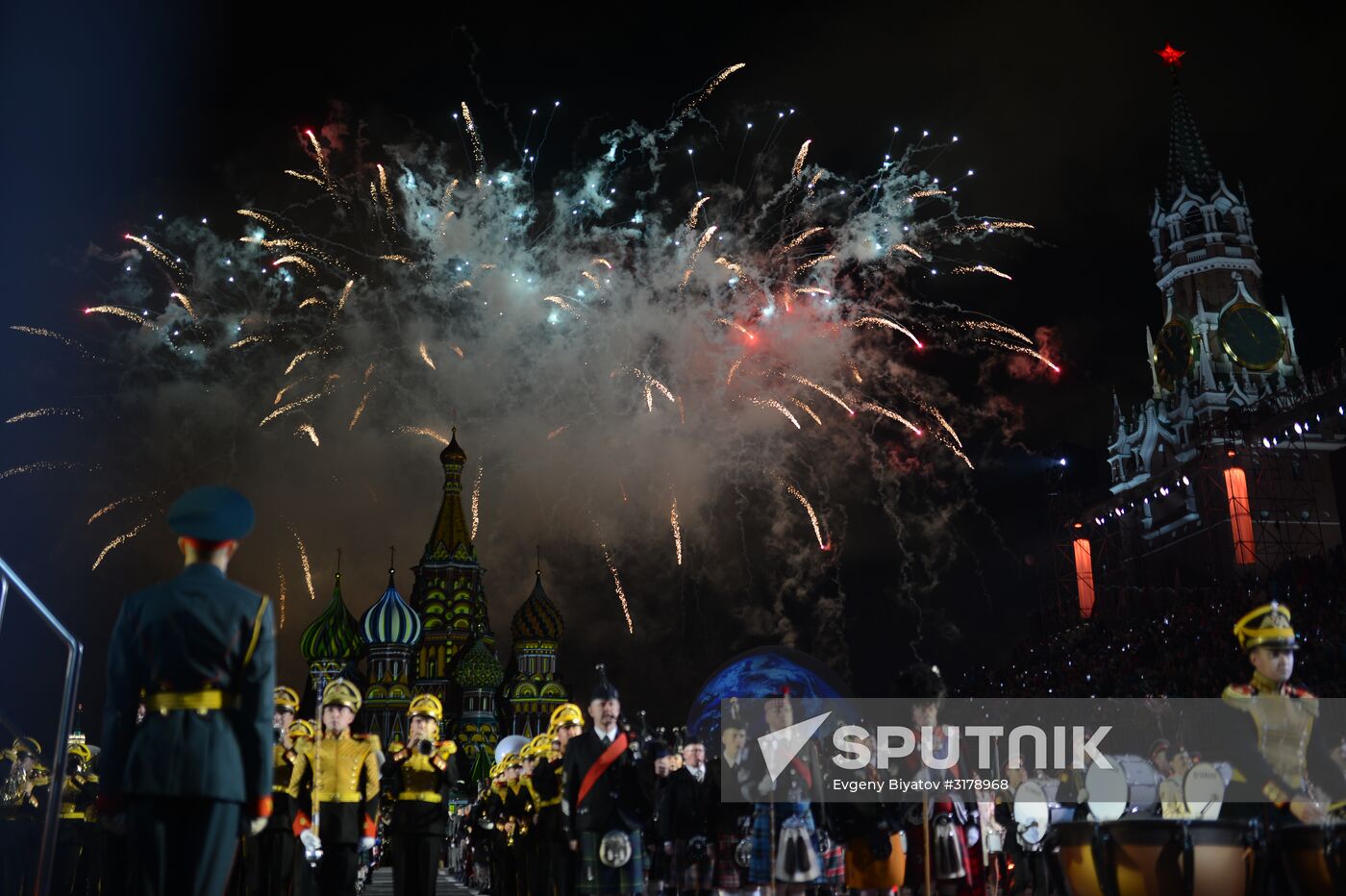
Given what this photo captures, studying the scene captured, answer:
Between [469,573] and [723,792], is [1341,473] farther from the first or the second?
[469,573]

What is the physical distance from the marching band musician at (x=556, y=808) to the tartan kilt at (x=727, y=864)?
1.56m

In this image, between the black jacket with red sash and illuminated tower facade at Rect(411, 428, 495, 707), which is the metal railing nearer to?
the black jacket with red sash

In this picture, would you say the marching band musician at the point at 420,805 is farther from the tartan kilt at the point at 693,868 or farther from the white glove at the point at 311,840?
the tartan kilt at the point at 693,868

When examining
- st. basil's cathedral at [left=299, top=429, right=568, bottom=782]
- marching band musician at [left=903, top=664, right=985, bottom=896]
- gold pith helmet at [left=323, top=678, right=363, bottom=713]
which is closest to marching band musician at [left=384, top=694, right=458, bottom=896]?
gold pith helmet at [left=323, top=678, right=363, bottom=713]

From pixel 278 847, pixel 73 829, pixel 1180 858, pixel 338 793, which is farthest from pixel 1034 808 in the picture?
pixel 73 829

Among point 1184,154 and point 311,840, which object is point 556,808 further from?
point 1184,154

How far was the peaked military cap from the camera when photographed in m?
6.10

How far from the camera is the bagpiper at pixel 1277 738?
785 centimetres

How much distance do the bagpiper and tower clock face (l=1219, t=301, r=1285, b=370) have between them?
71.4 meters

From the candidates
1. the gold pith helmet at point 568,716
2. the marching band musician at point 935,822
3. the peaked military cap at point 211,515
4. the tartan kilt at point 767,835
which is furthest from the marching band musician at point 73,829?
the peaked military cap at point 211,515

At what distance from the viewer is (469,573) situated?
4038 inches

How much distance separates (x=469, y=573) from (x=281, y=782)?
91640mm

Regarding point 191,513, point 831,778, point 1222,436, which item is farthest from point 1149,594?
point 191,513

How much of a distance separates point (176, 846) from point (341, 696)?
19.6 feet
